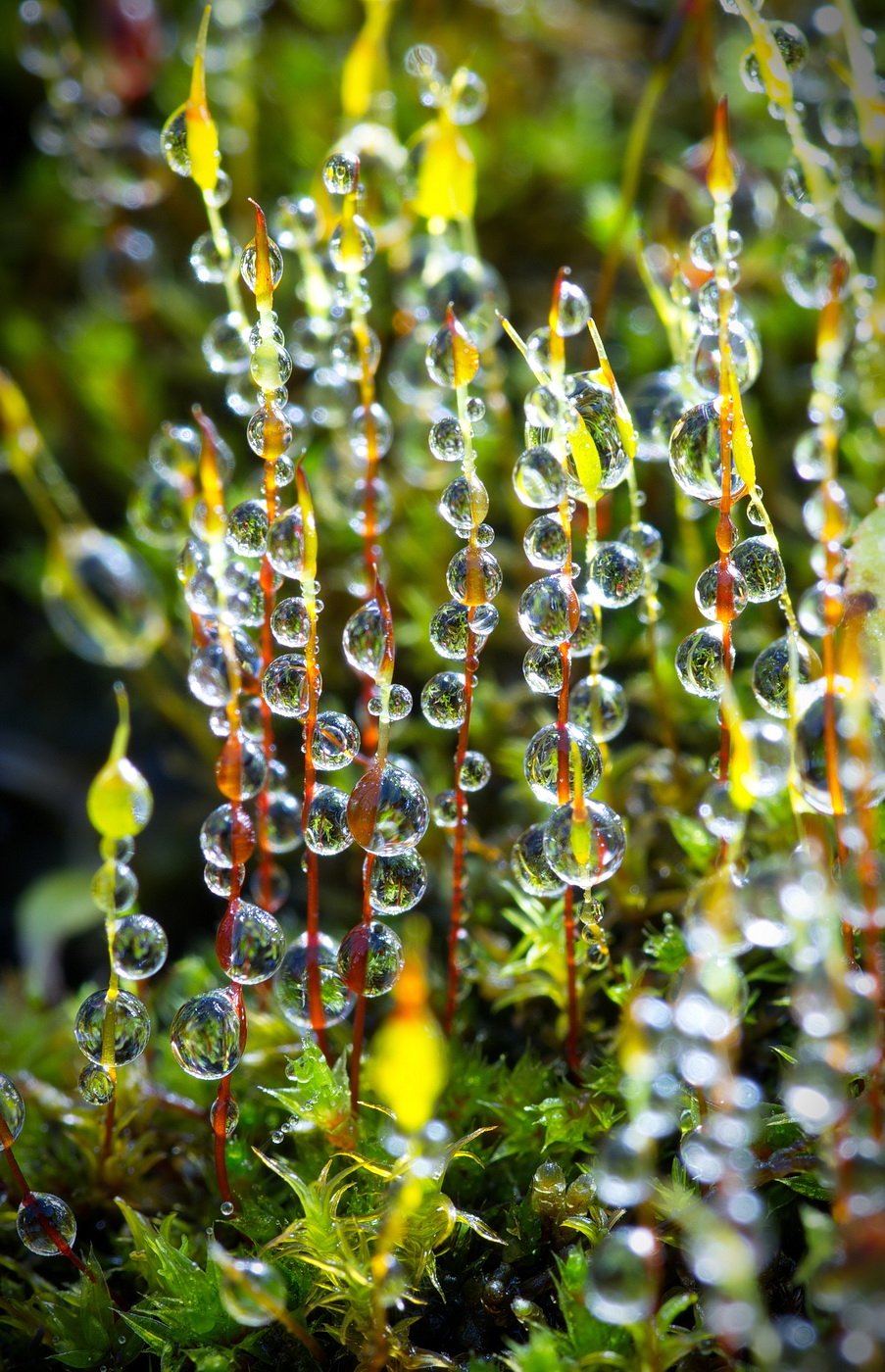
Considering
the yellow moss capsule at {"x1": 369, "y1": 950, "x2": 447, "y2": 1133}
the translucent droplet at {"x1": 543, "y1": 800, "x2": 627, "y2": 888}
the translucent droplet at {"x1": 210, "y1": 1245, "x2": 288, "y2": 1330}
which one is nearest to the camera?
the yellow moss capsule at {"x1": 369, "y1": 950, "x2": 447, "y2": 1133}

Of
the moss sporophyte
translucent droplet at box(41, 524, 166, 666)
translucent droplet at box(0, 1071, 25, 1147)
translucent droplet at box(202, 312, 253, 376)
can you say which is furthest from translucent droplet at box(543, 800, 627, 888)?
translucent droplet at box(41, 524, 166, 666)

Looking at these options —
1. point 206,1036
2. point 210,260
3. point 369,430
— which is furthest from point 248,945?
point 210,260

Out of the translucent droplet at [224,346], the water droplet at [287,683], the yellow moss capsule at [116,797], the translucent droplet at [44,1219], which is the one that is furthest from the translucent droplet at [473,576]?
the translucent droplet at [44,1219]

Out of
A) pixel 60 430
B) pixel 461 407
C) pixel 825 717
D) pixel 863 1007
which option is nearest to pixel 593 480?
pixel 461 407

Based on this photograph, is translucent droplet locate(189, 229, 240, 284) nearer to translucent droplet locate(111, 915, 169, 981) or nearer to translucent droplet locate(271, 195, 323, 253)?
translucent droplet locate(271, 195, 323, 253)

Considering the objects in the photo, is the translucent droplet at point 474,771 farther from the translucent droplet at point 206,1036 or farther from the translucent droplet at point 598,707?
the translucent droplet at point 206,1036

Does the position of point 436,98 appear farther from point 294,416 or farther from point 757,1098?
point 757,1098

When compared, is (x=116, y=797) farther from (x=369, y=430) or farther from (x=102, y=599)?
(x=102, y=599)
